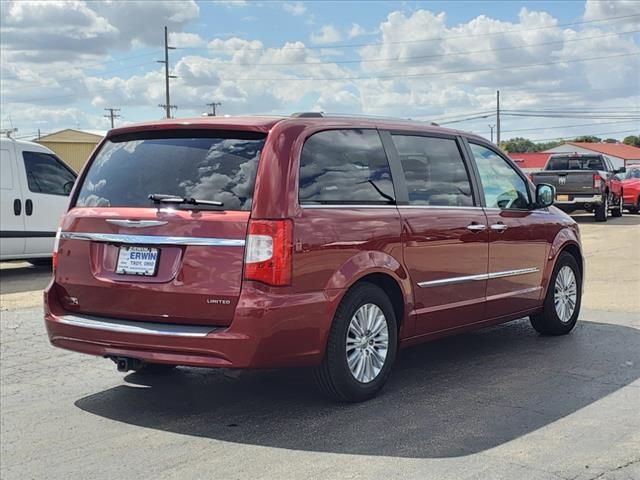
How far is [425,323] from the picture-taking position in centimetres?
582

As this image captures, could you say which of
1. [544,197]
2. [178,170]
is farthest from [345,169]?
[544,197]

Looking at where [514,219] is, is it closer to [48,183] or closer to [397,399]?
[397,399]

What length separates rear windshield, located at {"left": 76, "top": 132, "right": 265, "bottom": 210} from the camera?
4.87 meters

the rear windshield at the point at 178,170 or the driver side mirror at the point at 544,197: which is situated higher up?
the rear windshield at the point at 178,170

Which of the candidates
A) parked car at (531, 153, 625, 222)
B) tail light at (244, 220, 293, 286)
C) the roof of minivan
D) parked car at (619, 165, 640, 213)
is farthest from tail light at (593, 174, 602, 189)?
tail light at (244, 220, 293, 286)

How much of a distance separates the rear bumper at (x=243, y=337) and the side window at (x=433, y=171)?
1323mm

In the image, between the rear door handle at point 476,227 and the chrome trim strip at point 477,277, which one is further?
the rear door handle at point 476,227

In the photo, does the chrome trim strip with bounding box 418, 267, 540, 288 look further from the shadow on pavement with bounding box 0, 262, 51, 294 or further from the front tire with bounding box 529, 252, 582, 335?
the shadow on pavement with bounding box 0, 262, 51, 294

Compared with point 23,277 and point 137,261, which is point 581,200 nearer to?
point 23,277

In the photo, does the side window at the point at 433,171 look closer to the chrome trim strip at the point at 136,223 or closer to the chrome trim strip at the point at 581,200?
the chrome trim strip at the point at 136,223

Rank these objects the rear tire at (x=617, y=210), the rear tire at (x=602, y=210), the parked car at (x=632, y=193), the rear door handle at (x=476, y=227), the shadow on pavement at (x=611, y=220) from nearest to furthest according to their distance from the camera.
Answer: the rear door handle at (x=476, y=227) < the rear tire at (x=602, y=210) < the shadow on pavement at (x=611, y=220) < the rear tire at (x=617, y=210) < the parked car at (x=632, y=193)

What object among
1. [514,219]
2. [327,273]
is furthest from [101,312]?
[514,219]

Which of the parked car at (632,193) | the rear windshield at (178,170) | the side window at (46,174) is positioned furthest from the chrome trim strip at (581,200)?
the rear windshield at (178,170)

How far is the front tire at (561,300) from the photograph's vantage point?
7.35 m
